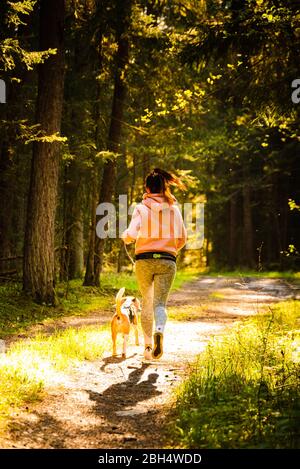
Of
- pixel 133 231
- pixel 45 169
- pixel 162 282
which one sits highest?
pixel 45 169

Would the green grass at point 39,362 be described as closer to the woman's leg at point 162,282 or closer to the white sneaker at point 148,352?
the white sneaker at point 148,352

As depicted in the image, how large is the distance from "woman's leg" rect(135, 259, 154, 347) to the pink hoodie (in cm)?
18

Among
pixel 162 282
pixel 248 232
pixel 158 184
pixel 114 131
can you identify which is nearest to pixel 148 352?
pixel 162 282

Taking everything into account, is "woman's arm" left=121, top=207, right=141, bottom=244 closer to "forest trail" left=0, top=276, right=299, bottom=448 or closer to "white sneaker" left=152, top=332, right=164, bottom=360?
"white sneaker" left=152, top=332, right=164, bottom=360

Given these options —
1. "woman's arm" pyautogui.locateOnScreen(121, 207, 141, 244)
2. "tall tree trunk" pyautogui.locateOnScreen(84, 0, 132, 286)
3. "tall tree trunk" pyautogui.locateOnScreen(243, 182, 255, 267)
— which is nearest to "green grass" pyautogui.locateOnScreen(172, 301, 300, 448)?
"woman's arm" pyautogui.locateOnScreen(121, 207, 141, 244)

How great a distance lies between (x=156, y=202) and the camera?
22.1 ft

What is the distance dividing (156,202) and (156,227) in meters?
0.32

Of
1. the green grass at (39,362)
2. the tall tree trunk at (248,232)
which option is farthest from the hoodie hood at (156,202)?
the tall tree trunk at (248,232)

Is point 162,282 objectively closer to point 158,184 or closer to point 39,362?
point 158,184

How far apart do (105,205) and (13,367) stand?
12.0 metres

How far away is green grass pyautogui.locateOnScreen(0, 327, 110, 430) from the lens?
5156mm
